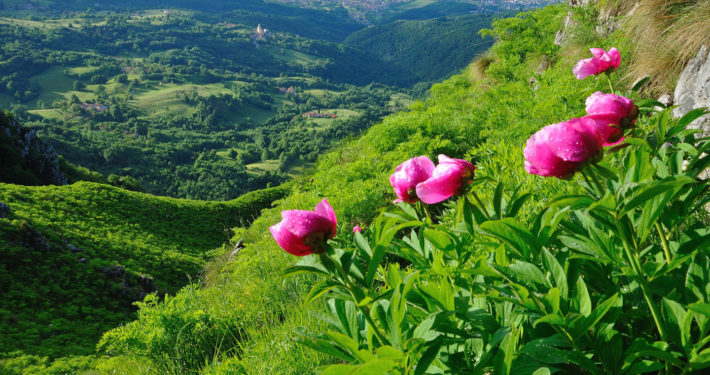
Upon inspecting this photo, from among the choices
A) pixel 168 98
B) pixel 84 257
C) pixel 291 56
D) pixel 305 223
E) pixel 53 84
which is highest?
pixel 305 223

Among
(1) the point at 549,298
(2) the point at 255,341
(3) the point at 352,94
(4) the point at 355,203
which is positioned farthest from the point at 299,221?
(3) the point at 352,94

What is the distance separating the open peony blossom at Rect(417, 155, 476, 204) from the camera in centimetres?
95

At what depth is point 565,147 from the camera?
843 mm

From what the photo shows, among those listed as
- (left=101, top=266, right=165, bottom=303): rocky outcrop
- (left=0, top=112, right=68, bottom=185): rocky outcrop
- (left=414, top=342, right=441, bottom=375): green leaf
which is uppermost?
(left=414, top=342, right=441, bottom=375): green leaf

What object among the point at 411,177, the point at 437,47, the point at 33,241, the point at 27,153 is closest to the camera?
the point at 411,177

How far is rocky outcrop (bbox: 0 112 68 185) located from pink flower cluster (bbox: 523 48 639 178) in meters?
29.6

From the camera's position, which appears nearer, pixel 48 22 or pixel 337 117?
pixel 337 117

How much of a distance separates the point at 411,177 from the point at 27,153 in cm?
3260

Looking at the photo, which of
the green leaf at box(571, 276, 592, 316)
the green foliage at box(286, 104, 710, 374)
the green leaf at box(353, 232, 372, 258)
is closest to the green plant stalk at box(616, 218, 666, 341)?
the green foliage at box(286, 104, 710, 374)

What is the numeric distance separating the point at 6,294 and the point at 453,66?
159 metres

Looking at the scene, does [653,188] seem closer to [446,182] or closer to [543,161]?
[543,161]

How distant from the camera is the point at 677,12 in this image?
12.9ft

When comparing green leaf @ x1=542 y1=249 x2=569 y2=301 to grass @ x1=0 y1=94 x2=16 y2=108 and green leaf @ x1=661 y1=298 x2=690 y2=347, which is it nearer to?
green leaf @ x1=661 y1=298 x2=690 y2=347

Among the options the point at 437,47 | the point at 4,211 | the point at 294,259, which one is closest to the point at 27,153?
the point at 4,211
